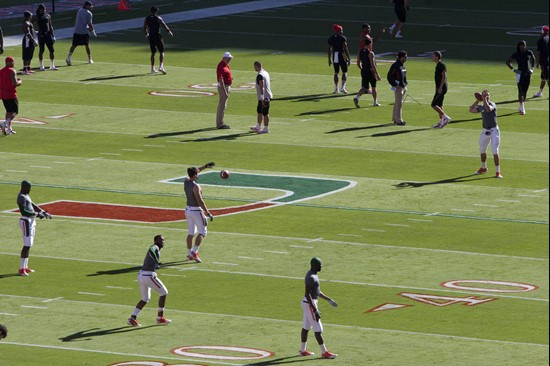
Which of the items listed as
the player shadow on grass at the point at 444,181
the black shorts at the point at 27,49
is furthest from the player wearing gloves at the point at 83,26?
the player shadow on grass at the point at 444,181

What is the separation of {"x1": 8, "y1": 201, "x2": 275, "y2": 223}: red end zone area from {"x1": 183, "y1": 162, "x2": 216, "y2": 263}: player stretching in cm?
350

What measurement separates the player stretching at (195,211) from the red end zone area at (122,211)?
3496mm

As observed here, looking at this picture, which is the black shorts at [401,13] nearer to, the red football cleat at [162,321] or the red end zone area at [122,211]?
the red end zone area at [122,211]

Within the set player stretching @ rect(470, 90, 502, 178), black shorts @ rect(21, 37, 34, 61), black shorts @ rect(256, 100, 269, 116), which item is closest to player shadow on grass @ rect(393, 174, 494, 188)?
player stretching @ rect(470, 90, 502, 178)

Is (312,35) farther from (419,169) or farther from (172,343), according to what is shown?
(172,343)

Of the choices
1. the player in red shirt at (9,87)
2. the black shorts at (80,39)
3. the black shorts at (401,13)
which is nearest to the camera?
the player in red shirt at (9,87)

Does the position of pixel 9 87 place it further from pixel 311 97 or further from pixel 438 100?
pixel 438 100

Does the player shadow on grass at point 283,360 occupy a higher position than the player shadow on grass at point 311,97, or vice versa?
the player shadow on grass at point 283,360

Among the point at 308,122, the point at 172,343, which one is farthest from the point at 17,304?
the point at 308,122

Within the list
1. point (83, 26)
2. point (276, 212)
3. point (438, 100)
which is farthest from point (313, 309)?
point (83, 26)

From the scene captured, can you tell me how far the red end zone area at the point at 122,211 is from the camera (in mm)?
33219

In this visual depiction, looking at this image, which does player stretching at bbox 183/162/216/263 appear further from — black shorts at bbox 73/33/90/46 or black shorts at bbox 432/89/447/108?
black shorts at bbox 73/33/90/46

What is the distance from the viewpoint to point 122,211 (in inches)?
1329

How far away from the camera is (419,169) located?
1480 inches
